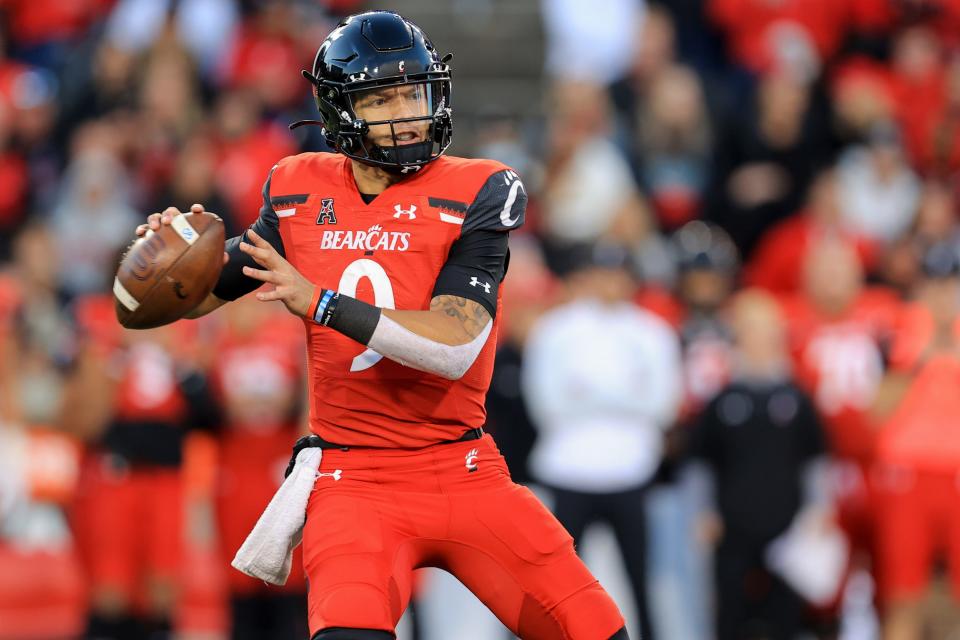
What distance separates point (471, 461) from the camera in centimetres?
439

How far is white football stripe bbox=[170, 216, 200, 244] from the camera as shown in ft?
14.2

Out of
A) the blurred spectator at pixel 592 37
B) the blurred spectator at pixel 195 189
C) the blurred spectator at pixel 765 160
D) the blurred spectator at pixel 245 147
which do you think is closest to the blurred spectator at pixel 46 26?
the blurred spectator at pixel 245 147

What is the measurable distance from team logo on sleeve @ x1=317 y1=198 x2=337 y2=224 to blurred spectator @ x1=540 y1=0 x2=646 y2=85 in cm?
683

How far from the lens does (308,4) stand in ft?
36.7

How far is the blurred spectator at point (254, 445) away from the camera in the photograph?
7.88 m

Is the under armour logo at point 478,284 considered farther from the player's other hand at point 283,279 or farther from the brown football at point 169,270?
the brown football at point 169,270

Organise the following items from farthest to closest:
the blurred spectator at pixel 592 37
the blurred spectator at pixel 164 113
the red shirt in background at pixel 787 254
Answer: the blurred spectator at pixel 592 37
the blurred spectator at pixel 164 113
the red shirt in background at pixel 787 254

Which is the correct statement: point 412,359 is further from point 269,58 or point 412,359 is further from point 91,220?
point 269,58

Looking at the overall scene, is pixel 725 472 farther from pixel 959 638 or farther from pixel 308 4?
pixel 308 4

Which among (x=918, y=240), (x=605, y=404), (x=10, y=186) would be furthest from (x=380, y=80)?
(x=10, y=186)

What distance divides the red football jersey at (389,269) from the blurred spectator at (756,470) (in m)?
3.61

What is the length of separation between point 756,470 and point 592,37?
4.31 meters

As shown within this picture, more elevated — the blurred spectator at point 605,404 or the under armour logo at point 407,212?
the under armour logo at point 407,212

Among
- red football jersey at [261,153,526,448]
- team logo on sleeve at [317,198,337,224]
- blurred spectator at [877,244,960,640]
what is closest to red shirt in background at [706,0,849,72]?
blurred spectator at [877,244,960,640]
